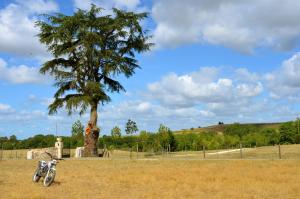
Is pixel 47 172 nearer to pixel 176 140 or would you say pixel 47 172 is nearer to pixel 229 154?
pixel 229 154

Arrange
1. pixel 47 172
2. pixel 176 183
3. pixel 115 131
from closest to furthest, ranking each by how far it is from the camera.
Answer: pixel 47 172
pixel 176 183
pixel 115 131

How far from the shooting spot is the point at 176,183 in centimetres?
2095

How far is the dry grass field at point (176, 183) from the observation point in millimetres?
17281

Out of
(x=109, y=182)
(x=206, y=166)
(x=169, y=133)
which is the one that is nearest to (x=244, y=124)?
(x=169, y=133)

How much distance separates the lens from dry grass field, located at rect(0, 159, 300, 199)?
17281mm

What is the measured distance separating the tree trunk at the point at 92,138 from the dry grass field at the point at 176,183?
1549cm

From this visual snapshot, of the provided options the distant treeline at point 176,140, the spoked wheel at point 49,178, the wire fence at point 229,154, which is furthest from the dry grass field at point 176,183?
the distant treeline at point 176,140

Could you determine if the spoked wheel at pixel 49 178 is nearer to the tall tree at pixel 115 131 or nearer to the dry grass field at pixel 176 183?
the dry grass field at pixel 176 183

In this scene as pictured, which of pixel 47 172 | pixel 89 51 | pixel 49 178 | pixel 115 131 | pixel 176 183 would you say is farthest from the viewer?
pixel 115 131

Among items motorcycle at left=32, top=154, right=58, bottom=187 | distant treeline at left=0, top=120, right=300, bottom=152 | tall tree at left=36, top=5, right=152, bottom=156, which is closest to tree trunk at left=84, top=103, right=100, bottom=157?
tall tree at left=36, top=5, right=152, bottom=156

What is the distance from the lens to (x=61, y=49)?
4462cm

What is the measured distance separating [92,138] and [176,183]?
24175 millimetres

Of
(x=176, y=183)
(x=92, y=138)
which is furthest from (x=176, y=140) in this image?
(x=176, y=183)

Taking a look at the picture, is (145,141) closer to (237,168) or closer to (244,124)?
(244,124)
